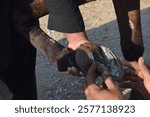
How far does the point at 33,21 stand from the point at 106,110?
0.58m

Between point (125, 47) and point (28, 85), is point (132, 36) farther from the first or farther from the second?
point (28, 85)

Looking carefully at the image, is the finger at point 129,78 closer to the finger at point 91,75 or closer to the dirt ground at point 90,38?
the finger at point 91,75

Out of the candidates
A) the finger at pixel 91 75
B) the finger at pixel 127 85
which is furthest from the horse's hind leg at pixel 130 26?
the finger at pixel 91 75

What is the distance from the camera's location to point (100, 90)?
1.51 metres

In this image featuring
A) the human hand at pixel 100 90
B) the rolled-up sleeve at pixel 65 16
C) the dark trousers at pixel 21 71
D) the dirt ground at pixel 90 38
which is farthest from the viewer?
the dirt ground at pixel 90 38

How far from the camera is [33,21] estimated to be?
6.31ft

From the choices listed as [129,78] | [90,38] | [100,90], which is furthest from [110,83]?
[90,38]

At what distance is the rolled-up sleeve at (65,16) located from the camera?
1.62 metres

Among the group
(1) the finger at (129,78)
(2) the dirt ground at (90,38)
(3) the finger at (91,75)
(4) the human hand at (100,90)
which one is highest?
(3) the finger at (91,75)

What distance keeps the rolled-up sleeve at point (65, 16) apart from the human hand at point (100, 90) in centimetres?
16

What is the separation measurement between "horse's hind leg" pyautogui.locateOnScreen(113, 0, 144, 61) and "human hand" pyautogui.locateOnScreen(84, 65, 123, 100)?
0.55 meters

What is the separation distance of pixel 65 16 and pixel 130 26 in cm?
54

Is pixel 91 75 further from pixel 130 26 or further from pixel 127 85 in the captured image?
pixel 130 26

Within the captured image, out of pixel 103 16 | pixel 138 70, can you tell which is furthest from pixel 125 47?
pixel 103 16
